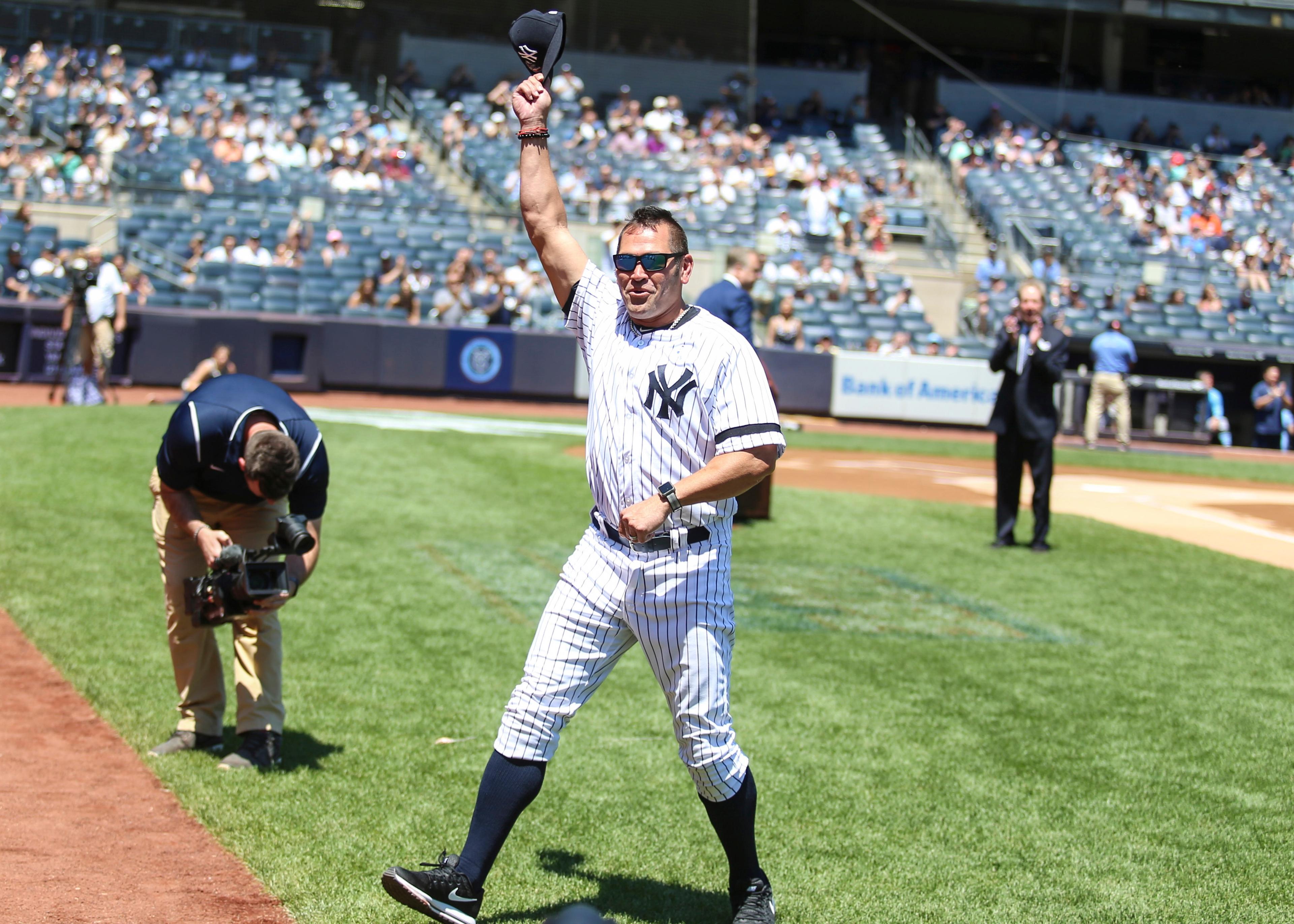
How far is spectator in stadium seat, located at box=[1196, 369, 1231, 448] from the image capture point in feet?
76.5

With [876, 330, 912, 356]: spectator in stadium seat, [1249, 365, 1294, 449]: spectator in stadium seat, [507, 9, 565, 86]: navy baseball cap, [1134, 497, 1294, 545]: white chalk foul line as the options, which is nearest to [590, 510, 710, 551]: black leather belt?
[507, 9, 565, 86]: navy baseball cap

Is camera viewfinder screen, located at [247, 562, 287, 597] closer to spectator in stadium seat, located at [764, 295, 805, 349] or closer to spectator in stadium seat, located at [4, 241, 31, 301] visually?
spectator in stadium seat, located at [4, 241, 31, 301]

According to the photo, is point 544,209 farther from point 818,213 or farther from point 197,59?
point 197,59

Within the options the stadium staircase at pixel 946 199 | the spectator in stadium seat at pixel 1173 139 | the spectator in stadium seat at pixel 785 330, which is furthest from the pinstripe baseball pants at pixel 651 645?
the spectator in stadium seat at pixel 1173 139

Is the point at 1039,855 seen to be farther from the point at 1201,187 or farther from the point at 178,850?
the point at 1201,187

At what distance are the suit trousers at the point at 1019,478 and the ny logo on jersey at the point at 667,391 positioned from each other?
7493 millimetres

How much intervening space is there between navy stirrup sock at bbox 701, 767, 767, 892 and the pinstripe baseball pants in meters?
0.04

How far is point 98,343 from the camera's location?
16.7 meters

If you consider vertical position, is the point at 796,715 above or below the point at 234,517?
below

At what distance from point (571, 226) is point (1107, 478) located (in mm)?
11668

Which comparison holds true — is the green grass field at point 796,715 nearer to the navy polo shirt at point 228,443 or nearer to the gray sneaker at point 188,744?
the gray sneaker at point 188,744

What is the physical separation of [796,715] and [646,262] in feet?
10.9

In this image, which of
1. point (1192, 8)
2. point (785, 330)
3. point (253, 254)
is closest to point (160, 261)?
point (253, 254)

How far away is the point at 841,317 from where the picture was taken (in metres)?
24.0
